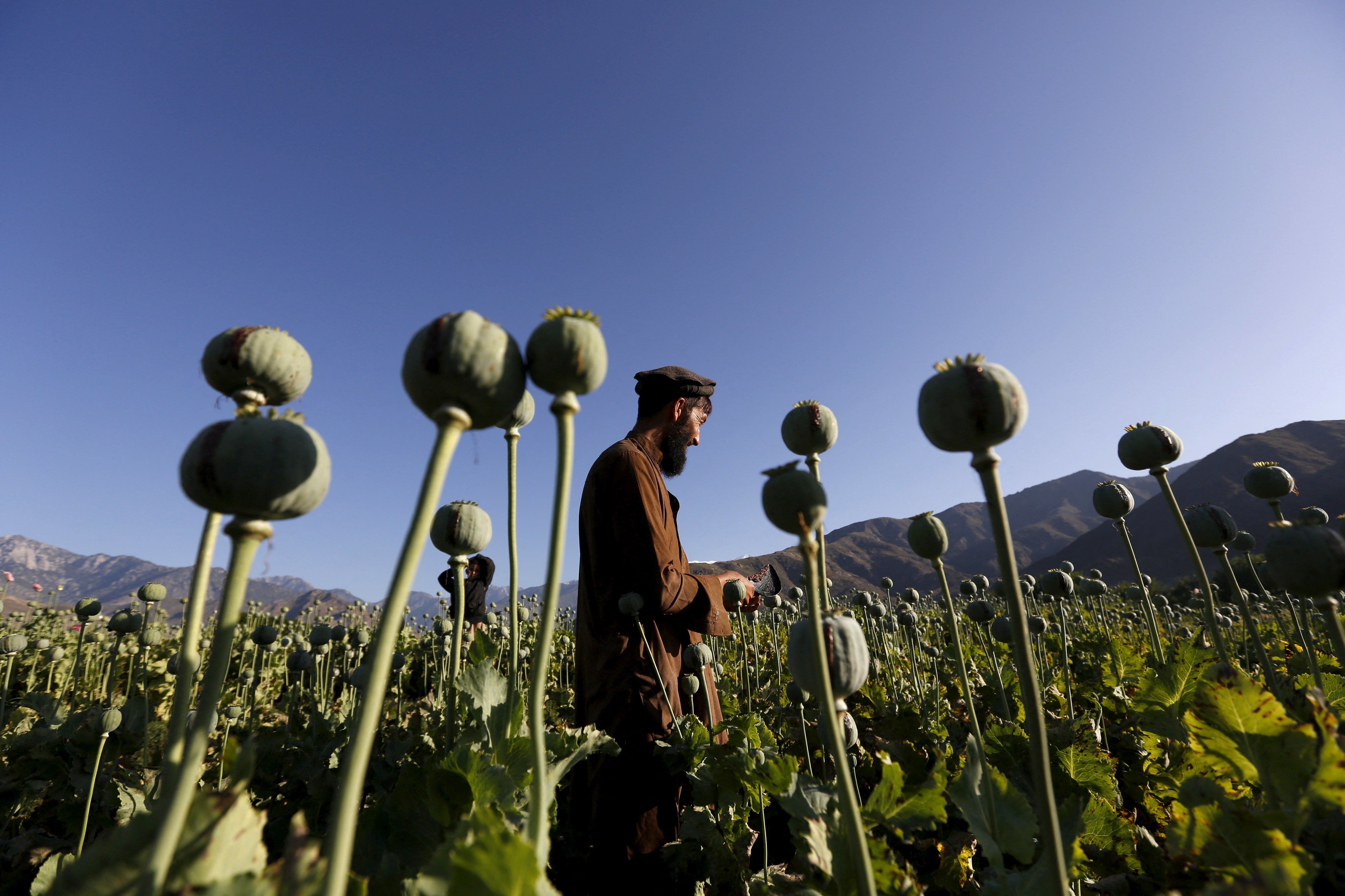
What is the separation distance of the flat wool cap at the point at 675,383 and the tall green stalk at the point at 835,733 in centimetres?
306

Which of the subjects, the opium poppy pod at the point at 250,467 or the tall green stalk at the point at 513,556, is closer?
the opium poppy pod at the point at 250,467

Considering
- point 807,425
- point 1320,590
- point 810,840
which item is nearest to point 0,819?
point 810,840

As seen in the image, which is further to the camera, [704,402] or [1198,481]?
[1198,481]

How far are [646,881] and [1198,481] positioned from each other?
336 feet

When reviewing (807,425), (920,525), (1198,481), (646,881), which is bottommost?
(646,881)

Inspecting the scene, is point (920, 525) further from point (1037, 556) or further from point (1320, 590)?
point (1037, 556)

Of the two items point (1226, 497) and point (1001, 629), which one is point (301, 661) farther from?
point (1226, 497)

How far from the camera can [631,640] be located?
3.20 m

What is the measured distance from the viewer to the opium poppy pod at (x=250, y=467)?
90cm

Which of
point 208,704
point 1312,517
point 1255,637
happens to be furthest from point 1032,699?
point 1312,517

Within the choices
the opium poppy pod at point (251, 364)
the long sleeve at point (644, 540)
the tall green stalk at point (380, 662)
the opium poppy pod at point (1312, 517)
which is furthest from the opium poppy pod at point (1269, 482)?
the opium poppy pod at point (251, 364)

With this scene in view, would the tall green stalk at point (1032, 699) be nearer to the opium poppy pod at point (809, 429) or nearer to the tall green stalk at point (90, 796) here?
the opium poppy pod at point (809, 429)

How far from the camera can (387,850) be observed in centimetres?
147

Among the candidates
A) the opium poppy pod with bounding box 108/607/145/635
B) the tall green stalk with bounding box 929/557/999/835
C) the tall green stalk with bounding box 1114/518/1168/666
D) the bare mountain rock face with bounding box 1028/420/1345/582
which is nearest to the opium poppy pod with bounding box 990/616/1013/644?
the tall green stalk with bounding box 1114/518/1168/666
